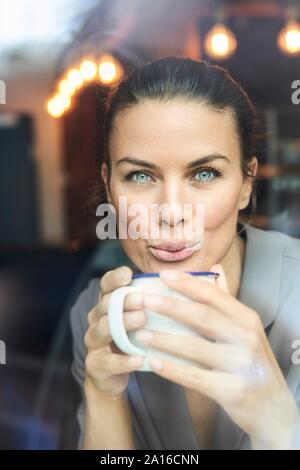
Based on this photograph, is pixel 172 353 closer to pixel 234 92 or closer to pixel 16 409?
pixel 234 92

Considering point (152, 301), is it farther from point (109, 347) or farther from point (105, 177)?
point (105, 177)

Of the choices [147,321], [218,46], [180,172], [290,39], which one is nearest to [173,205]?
Answer: [180,172]

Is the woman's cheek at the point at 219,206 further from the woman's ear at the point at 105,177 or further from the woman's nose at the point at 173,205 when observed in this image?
the woman's ear at the point at 105,177

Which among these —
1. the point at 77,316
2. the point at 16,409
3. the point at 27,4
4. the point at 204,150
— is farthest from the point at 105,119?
the point at 16,409

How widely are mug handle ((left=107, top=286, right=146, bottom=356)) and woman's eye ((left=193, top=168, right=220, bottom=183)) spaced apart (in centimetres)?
14

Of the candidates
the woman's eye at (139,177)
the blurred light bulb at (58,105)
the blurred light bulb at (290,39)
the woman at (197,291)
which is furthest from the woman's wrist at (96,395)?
the blurred light bulb at (290,39)

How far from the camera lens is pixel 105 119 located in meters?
0.72

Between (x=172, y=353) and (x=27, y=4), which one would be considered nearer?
(x=172, y=353)

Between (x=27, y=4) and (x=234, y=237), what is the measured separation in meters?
0.56

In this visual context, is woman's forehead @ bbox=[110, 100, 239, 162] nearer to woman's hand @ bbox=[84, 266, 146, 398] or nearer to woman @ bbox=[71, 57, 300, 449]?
woman @ bbox=[71, 57, 300, 449]

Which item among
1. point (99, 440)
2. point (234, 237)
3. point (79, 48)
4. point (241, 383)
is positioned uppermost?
point (79, 48)

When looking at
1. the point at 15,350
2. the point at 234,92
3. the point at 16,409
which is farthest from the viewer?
the point at 16,409

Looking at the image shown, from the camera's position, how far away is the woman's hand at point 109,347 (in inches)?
23.2

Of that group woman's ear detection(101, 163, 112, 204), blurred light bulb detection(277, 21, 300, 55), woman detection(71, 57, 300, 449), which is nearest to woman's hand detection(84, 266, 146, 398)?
woman detection(71, 57, 300, 449)
